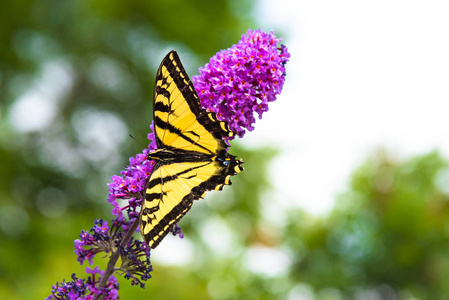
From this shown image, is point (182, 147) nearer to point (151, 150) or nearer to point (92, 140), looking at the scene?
point (151, 150)

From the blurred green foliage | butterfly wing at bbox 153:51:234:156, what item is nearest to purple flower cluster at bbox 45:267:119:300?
butterfly wing at bbox 153:51:234:156

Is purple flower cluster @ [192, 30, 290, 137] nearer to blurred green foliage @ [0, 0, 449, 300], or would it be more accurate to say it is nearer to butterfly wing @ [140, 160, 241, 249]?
butterfly wing @ [140, 160, 241, 249]

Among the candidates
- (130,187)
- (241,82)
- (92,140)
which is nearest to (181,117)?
(241,82)

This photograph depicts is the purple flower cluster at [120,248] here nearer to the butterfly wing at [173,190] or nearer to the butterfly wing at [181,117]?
the butterfly wing at [173,190]

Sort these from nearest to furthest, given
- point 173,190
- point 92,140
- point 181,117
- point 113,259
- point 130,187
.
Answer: point 113,259 < point 130,187 < point 173,190 < point 181,117 < point 92,140

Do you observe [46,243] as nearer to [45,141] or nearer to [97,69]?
[45,141]

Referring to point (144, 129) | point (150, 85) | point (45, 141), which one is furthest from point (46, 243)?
→ point (150, 85)

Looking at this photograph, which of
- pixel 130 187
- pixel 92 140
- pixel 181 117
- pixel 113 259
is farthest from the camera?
pixel 92 140

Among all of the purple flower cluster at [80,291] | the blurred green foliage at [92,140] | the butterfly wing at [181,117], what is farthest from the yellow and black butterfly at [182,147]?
the blurred green foliage at [92,140]
